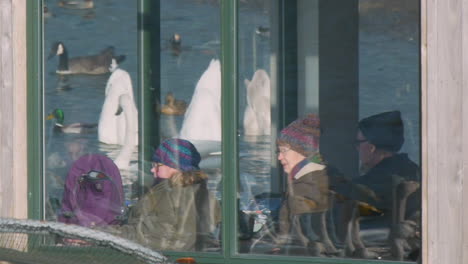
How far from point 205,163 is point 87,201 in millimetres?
1080

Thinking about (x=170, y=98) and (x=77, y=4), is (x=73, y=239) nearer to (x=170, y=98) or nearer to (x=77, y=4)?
(x=170, y=98)

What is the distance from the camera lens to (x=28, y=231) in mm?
4418

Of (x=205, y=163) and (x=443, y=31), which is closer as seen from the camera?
(x=443, y=31)

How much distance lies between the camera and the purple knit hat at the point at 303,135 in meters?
7.99

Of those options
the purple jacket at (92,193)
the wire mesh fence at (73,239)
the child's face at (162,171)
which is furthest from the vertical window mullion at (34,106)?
the wire mesh fence at (73,239)

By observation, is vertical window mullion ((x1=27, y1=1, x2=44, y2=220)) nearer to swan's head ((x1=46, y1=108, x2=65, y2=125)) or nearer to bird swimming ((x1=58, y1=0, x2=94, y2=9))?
swan's head ((x1=46, y1=108, x2=65, y2=125))

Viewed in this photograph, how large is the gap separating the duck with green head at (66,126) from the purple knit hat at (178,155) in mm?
561

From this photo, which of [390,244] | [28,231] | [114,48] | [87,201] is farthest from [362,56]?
[28,231]

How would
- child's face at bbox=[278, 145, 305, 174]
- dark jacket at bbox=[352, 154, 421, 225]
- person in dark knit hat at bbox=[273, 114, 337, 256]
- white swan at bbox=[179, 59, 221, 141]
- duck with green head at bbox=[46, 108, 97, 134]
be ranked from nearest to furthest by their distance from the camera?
dark jacket at bbox=[352, 154, 421, 225] → person in dark knit hat at bbox=[273, 114, 337, 256] → child's face at bbox=[278, 145, 305, 174] → white swan at bbox=[179, 59, 221, 141] → duck with green head at bbox=[46, 108, 97, 134]

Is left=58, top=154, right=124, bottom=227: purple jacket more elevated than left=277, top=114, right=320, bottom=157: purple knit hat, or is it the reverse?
left=277, top=114, right=320, bottom=157: purple knit hat

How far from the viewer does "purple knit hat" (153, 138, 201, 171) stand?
8.43 meters

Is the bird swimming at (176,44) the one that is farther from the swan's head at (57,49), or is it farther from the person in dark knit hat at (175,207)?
the swan's head at (57,49)

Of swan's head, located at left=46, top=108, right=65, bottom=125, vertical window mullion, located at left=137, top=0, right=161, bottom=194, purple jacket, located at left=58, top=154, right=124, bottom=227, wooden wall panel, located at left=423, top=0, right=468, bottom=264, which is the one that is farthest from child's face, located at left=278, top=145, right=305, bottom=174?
swan's head, located at left=46, top=108, right=65, bottom=125

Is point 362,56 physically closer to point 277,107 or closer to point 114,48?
point 277,107
